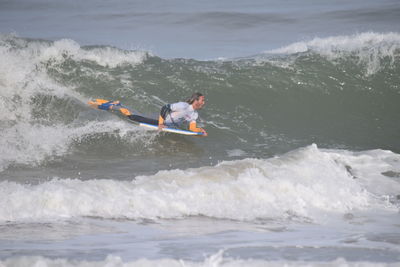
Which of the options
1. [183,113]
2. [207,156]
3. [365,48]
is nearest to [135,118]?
[183,113]

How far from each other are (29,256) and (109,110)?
7497mm

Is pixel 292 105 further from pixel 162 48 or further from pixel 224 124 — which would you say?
pixel 162 48

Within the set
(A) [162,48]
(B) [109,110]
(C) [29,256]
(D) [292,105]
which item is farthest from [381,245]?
(A) [162,48]

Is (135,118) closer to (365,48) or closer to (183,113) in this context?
(183,113)

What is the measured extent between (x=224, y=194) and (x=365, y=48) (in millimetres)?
11031

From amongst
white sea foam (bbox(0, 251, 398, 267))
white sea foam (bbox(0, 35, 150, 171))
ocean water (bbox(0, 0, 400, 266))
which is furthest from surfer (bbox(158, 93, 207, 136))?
white sea foam (bbox(0, 251, 398, 267))

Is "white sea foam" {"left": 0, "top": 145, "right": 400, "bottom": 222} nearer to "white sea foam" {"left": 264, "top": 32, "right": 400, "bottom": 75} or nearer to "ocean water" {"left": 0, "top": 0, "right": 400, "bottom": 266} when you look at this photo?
"ocean water" {"left": 0, "top": 0, "right": 400, "bottom": 266}

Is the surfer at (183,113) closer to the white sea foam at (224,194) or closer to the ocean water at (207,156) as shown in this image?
the ocean water at (207,156)

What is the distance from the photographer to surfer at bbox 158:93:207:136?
36.2ft

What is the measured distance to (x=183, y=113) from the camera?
11156 millimetres

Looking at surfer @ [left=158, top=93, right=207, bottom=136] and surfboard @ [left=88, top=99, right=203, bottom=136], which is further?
surfboard @ [left=88, top=99, right=203, bottom=136]

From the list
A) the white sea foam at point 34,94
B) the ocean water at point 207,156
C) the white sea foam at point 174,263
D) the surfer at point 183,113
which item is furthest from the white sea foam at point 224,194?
the white sea foam at point 34,94

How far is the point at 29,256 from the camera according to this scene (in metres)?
4.64

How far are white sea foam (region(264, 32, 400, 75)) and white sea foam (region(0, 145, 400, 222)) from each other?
25.0 ft
